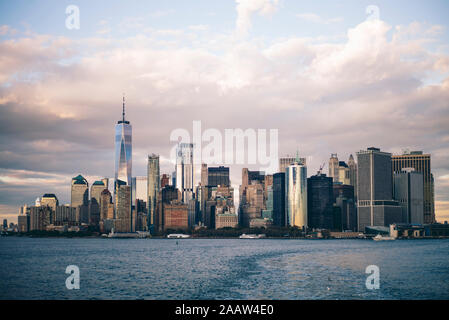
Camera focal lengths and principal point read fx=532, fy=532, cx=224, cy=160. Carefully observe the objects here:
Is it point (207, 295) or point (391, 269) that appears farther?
point (391, 269)

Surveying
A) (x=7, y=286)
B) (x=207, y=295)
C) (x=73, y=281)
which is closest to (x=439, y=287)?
(x=207, y=295)

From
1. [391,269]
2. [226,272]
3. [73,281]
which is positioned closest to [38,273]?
[73,281]

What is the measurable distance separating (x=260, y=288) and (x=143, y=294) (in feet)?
54.5
